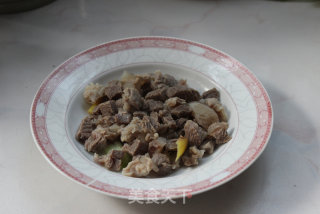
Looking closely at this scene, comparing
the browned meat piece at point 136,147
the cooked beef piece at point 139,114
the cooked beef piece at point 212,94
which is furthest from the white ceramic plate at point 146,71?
the cooked beef piece at point 139,114

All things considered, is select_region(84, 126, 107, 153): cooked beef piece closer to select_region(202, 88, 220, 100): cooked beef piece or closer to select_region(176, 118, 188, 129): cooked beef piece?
select_region(176, 118, 188, 129): cooked beef piece

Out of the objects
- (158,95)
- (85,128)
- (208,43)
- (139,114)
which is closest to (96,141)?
(85,128)

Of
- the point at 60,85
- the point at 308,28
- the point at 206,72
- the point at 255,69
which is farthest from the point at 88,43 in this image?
the point at 308,28

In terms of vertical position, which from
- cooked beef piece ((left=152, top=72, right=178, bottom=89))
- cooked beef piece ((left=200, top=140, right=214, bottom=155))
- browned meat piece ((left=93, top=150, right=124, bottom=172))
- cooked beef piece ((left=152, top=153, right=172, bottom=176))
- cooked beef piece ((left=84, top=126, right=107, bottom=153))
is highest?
cooked beef piece ((left=152, top=72, right=178, bottom=89))

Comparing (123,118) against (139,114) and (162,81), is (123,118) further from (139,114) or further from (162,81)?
(162,81)

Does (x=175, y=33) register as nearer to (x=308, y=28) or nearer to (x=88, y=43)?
(x=88, y=43)

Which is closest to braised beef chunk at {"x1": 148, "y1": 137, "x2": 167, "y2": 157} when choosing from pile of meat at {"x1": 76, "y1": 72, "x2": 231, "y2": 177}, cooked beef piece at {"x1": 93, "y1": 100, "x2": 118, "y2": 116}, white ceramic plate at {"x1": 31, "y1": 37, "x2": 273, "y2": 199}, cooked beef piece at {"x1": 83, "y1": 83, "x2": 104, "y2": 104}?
pile of meat at {"x1": 76, "y1": 72, "x2": 231, "y2": 177}
